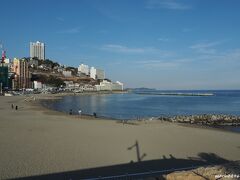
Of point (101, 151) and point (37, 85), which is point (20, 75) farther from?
point (101, 151)

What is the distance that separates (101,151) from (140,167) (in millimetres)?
3016

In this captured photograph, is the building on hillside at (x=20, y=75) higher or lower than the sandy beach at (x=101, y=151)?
higher

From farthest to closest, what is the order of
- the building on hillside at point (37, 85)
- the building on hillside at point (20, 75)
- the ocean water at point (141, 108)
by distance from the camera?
the building on hillside at point (37, 85) < the building on hillside at point (20, 75) < the ocean water at point (141, 108)

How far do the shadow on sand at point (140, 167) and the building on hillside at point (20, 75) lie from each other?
431 feet

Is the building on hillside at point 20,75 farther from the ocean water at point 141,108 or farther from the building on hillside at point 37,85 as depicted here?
the ocean water at point 141,108

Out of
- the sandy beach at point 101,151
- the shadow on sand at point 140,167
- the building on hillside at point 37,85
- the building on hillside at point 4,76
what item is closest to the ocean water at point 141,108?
the sandy beach at point 101,151

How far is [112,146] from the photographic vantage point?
53.3 feet

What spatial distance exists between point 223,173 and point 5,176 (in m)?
6.48

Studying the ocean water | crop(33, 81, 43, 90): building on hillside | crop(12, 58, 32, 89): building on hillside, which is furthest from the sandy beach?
crop(33, 81, 43, 90): building on hillside

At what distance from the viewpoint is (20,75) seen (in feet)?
479

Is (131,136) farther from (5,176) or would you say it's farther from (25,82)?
(25,82)

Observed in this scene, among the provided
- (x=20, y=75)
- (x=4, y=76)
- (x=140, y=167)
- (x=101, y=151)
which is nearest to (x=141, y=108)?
(x=101, y=151)

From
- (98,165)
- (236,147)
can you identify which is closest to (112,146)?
(98,165)

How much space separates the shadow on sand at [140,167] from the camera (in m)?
10.9
